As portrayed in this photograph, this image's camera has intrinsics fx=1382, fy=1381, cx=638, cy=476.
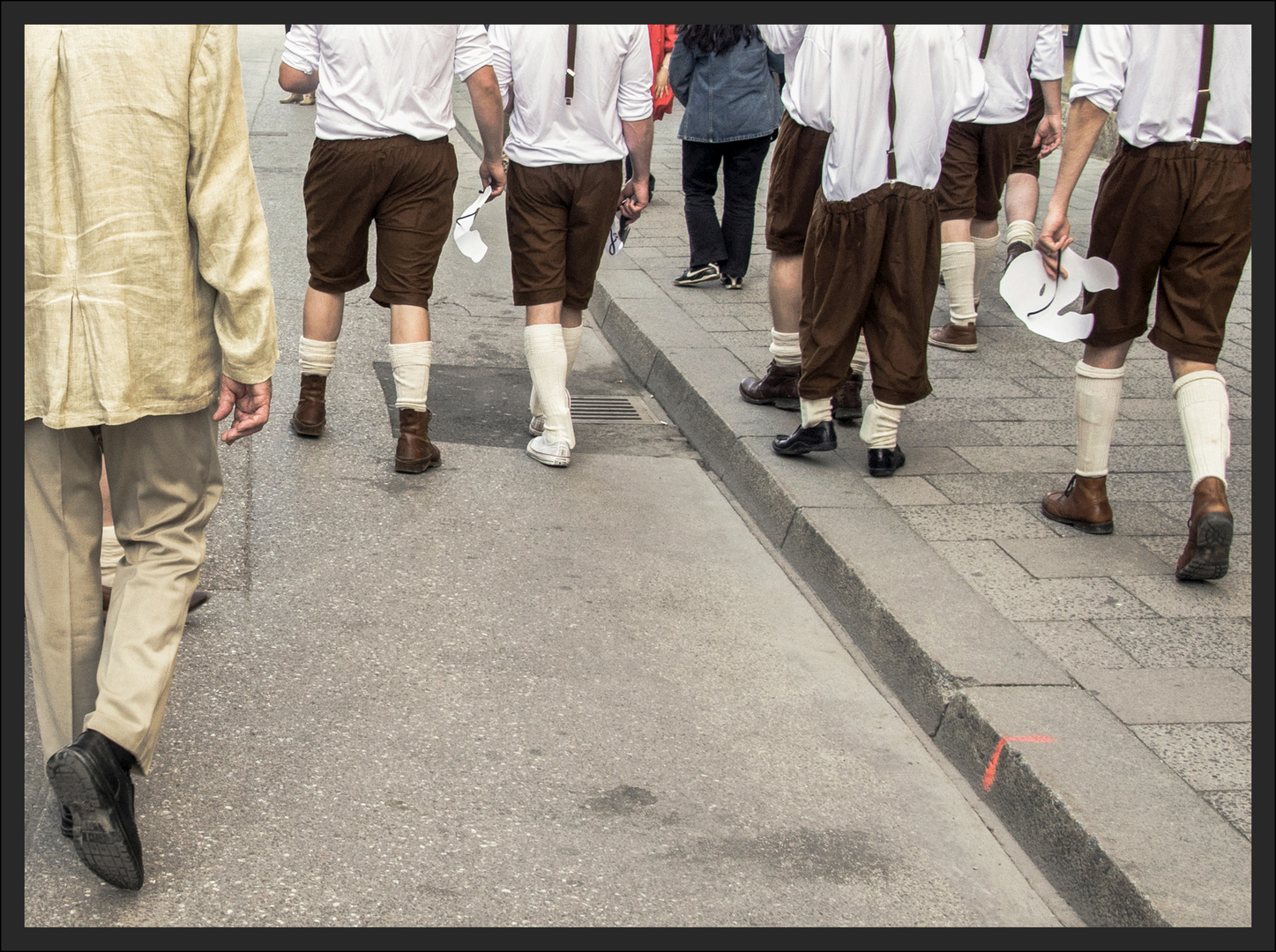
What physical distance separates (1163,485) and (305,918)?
3.63 metres

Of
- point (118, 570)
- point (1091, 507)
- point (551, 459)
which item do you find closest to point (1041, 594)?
point (1091, 507)

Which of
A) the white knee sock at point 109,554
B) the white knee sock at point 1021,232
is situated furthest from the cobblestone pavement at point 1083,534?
the white knee sock at point 109,554

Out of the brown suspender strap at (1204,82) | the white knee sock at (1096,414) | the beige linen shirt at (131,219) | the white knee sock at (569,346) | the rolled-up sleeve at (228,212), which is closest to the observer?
the beige linen shirt at (131,219)

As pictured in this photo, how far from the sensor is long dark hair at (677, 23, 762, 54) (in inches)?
292

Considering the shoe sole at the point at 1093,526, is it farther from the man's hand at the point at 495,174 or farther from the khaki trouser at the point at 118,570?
the khaki trouser at the point at 118,570

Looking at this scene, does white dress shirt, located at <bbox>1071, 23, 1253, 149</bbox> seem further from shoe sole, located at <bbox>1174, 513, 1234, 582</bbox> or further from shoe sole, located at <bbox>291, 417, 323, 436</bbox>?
shoe sole, located at <bbox>291, 417, 323, 436</bbox>

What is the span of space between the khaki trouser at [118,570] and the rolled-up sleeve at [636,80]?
290 cm

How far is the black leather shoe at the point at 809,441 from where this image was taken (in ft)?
17.0

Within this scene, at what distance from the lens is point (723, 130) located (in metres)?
7.49

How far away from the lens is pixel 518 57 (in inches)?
204

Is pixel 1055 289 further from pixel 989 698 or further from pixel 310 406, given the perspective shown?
pixel 310 406

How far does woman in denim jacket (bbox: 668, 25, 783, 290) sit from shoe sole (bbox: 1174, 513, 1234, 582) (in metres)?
4.02

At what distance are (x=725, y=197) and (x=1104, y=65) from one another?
3.61 metres

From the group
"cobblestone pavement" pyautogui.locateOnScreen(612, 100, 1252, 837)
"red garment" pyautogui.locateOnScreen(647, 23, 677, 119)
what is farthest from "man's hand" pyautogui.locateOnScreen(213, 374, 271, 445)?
"red garment" pyautogui.locateOnScreen(647, 23, 677, 119)
